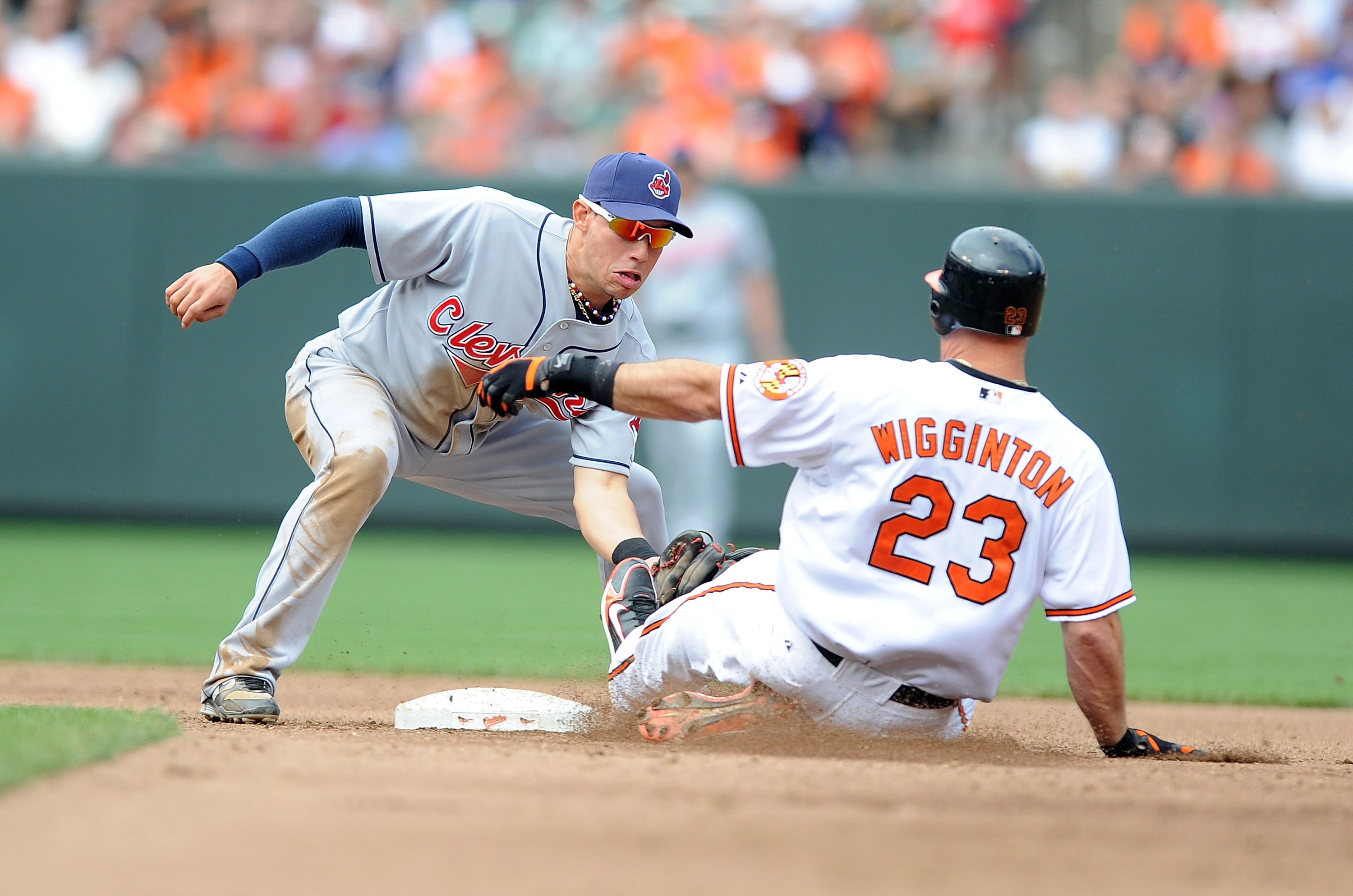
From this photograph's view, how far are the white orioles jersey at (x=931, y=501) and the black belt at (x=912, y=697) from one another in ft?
0.25

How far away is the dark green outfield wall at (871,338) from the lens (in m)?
9.07

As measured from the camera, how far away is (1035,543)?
3.17 meters

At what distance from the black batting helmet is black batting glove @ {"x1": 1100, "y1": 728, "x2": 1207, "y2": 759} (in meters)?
1.04

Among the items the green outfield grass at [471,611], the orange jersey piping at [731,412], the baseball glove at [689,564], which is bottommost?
the green outfield grass at [471,611]

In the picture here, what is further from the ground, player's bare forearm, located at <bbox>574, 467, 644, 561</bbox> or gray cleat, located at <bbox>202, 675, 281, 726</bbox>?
player's bare forearm, located at <bbox>574, 467, 644, 561</bbox>

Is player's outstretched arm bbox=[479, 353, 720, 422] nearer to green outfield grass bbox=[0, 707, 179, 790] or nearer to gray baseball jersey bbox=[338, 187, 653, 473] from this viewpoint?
gray baseball jersey bbox=[338, 187, 653, 473]

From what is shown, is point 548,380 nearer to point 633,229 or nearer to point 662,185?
point 633,229

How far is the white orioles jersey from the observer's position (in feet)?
10.2

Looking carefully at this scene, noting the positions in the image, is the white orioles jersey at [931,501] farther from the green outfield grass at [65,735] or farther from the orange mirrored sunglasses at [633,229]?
the green outfield grass at [65,735]

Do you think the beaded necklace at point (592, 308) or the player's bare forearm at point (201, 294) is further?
the beaded necklace at point (592, 308)

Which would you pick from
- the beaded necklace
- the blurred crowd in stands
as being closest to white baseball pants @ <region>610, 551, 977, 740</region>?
the beaded necklace

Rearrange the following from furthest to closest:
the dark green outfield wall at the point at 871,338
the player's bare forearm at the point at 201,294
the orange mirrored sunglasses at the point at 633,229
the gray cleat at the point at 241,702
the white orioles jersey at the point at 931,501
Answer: the dark green outfield wall at the point at 871,338 → the orange mirrored sunglasses at the point at 633,229 → the gray cleat at the point at 241,702 → the player's bare forearm at the point at 201,294 → the white orioles jersey at the point at 931,501

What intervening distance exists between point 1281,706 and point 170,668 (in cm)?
391

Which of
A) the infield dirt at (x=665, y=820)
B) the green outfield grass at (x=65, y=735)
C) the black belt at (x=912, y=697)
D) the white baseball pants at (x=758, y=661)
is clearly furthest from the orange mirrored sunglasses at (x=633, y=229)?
the green outfield grass at (x=65, y=735)
